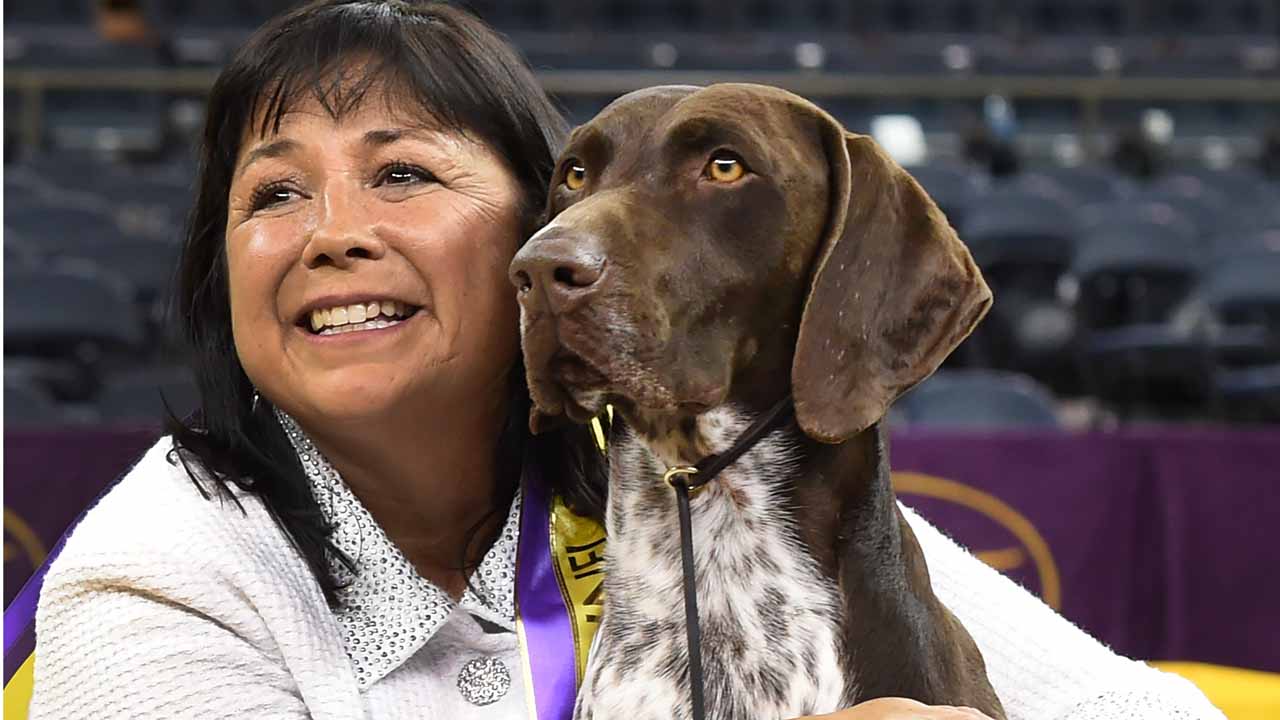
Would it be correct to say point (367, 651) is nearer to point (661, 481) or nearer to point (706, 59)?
point (661, 481)

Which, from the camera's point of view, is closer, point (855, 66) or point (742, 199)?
point (742, 199)

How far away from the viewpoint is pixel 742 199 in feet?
4.95

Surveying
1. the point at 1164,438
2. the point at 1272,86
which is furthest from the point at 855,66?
the point at 1164,438

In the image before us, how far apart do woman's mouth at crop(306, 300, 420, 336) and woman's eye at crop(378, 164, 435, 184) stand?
0.16 metres

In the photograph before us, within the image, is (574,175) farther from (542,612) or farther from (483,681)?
(483,681)

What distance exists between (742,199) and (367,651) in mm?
737

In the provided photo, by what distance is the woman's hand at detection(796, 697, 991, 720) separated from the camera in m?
1.42

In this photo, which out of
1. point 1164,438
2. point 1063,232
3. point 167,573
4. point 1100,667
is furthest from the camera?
point 1063,232

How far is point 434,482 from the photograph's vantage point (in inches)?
76.8

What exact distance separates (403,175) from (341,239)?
142 millimetres

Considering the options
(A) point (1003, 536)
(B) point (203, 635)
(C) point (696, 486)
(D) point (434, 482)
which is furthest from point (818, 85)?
(B) point (203, 635)

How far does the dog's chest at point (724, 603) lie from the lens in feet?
5.13

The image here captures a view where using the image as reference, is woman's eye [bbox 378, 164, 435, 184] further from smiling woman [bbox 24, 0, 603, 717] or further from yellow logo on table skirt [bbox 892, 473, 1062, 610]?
yellow logo on table skirt [bbox 892, 473, 1062, 610]

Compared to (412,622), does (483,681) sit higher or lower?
lower
